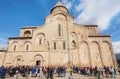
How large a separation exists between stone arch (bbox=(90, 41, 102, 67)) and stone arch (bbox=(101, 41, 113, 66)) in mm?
962

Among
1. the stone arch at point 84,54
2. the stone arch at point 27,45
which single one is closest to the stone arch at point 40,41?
the stone arch at point 27,45

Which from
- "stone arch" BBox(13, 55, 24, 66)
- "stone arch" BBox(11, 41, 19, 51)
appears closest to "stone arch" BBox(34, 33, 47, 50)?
"stone arch" BBox(13, 55, 24, 66)

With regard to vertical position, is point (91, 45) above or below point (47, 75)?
above

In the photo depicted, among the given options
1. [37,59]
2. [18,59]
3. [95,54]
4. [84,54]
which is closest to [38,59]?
[37,59]

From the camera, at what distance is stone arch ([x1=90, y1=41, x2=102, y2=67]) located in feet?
80.7

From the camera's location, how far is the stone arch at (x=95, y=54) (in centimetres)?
2459

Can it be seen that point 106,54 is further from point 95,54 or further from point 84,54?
point 84,54

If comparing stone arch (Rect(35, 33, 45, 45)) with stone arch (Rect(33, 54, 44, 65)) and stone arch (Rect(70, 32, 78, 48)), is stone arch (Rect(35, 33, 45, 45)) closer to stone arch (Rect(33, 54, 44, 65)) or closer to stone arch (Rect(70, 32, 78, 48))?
stone arch (Rect(33, 54, 44, 65))

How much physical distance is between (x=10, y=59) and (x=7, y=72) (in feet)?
29.1

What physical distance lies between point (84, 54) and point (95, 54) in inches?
88.8

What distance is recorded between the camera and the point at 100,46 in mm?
25906

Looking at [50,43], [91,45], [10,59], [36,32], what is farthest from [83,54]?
[10,59]

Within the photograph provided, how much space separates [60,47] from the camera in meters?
25.1

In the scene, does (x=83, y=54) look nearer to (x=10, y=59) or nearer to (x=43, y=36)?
(x=43, y=36)
